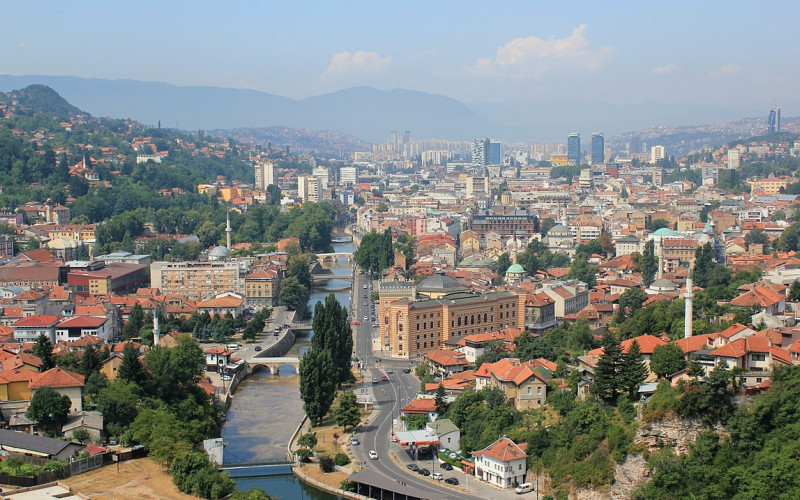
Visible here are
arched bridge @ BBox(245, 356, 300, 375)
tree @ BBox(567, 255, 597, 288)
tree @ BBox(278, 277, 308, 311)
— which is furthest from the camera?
tree @ BBox(567, 255, 597, 288)

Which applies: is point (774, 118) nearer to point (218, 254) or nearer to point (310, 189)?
point (310, 189)

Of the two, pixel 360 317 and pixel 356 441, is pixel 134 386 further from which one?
pixel 360 317

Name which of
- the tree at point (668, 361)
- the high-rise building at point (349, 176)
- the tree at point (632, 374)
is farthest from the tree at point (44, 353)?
the high-rise building at point (349, 176)

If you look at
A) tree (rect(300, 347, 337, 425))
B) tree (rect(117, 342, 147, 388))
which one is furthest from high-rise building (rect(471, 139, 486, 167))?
tree (rect(117, 342, 147, 388))

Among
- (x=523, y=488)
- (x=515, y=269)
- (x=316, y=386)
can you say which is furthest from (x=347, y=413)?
(x=515, y=269)

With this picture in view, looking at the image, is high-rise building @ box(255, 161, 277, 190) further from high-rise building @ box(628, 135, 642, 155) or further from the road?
high-rise building @ box(628, 135, 642, 155)

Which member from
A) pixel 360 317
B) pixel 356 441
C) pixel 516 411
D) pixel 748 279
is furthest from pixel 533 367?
pixel 360 317

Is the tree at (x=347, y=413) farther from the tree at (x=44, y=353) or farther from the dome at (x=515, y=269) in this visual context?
the dome at (x=515, y=269)
